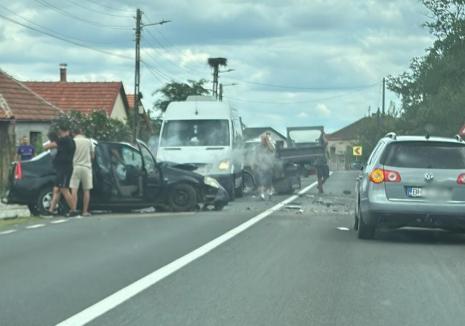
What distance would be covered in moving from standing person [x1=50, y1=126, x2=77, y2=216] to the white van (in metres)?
6.27

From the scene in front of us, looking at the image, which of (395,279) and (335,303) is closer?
(335,303)

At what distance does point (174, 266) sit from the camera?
1063cm

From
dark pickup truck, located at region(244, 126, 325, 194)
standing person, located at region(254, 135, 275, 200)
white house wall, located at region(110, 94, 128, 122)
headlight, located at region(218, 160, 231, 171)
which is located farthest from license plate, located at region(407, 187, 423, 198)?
white house wall, located at region(110, 94, 128, 122)

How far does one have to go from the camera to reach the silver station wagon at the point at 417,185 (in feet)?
42.7

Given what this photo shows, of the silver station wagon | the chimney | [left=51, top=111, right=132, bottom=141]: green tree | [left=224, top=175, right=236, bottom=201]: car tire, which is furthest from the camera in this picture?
the chimney

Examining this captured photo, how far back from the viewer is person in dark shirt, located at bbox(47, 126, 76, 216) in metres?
18.2

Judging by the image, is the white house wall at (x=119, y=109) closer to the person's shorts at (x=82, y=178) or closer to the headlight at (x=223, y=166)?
the headlight at (x=223, y=166)

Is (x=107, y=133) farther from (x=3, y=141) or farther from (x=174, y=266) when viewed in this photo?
(x=174, y=266)

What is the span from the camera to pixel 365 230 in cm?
1366

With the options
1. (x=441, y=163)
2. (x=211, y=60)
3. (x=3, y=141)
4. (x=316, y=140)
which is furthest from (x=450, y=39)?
(x=441, y=163)

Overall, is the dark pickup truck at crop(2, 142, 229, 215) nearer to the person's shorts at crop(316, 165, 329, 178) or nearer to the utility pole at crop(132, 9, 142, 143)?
the person's shorts at crop(316, 165, 329, 178)

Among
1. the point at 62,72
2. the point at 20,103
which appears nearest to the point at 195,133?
the point at 20,103

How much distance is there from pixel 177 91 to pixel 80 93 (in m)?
13.6

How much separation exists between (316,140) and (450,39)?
40.3 ft
